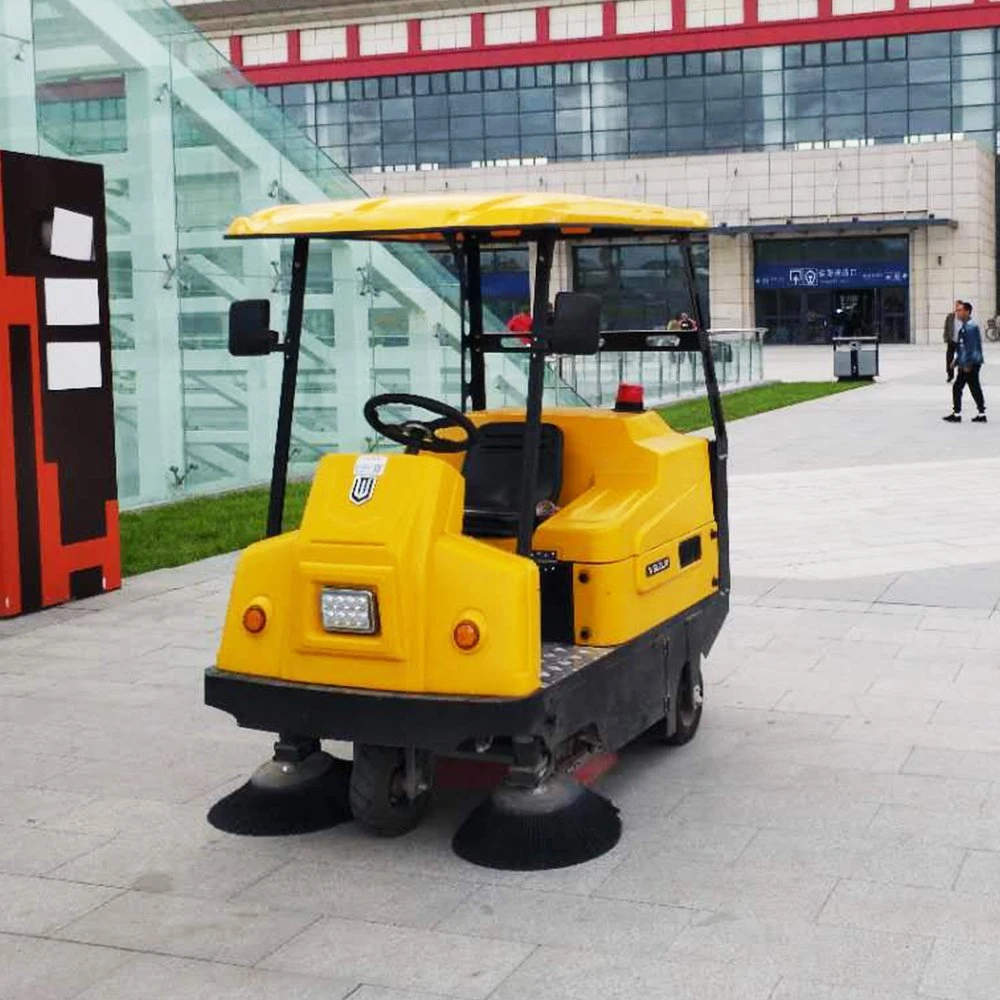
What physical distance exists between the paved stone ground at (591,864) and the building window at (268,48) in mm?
57987

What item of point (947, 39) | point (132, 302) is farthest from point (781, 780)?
point (947, 39)

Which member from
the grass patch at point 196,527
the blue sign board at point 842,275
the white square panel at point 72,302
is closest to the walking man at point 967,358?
the grass patch at point 196,527

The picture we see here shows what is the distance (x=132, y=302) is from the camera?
13.8m

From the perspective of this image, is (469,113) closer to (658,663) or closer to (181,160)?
(181,160)

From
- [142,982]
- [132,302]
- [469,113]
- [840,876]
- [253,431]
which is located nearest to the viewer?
[142,982]

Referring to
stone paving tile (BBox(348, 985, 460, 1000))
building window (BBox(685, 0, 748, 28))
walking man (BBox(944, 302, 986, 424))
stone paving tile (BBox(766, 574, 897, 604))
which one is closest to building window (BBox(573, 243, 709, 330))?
building window (BBox(685, 0, 748, 28))

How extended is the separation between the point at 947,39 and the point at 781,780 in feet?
178

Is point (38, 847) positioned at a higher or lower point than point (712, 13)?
lower

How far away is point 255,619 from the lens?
5.33 metres

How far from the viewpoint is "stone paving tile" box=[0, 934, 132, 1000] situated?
423 centimetres

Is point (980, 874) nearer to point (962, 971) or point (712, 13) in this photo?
point (962, 971)

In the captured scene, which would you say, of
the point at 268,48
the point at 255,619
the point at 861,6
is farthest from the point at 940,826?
the point at 268,48

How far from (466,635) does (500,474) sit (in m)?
1.09

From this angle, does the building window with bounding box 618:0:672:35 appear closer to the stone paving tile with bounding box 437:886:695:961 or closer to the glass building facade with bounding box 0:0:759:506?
the glass building facade with bounding box 0:0:759:506
